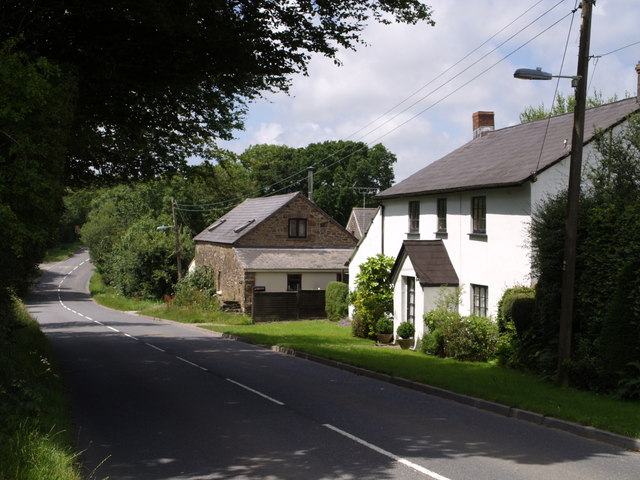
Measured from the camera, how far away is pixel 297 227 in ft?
151

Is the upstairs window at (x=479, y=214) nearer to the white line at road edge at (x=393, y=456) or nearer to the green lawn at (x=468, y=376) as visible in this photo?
the green lawn at (x=468, y=376)

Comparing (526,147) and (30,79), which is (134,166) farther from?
(526,147)

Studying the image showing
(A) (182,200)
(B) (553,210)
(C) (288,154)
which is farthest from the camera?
(C) (288,154)

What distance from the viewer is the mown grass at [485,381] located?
11.3 metres

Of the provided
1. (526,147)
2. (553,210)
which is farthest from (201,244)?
(553,210)

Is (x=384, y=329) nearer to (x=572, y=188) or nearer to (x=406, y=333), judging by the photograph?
(x=406, y=333)

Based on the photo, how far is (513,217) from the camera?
21188 mm

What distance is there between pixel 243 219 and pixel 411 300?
25.0 meters

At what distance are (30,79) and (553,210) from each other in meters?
11.7

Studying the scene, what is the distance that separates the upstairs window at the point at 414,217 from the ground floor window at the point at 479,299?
4694 mm

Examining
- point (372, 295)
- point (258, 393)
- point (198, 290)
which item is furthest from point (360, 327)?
point (198, 290)

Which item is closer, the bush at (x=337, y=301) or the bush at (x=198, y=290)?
the bush at (x=337, y=301)

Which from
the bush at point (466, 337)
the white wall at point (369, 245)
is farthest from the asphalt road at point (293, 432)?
the white wall at point (369, 245)

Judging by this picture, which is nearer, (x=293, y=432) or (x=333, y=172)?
(x=293, y=432)
